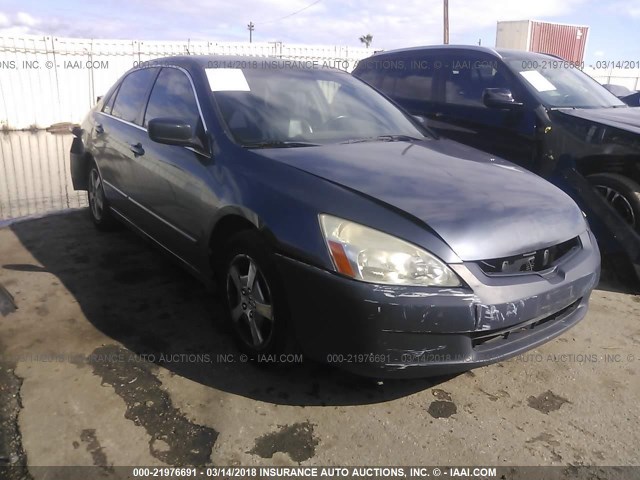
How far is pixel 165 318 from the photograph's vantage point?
3.27 metres

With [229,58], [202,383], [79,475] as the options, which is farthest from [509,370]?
[229,58]

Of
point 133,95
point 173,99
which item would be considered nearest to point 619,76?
point 133,95

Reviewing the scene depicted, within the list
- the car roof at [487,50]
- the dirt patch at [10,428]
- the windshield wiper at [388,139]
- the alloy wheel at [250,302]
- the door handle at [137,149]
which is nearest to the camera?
the dirt patch at [10,428]

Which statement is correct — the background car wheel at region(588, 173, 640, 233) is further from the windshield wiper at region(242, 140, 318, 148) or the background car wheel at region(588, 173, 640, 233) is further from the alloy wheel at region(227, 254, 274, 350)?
the alloy wheel at region(227, 254, 274, 350)

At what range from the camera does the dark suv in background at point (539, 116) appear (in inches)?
154

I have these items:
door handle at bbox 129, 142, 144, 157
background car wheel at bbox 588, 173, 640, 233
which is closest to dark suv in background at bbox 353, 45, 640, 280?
background car wheel at bbox 588, 173, 640, 233

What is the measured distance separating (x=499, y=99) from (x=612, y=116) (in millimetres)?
878

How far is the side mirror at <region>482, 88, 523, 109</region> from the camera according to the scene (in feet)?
14.9

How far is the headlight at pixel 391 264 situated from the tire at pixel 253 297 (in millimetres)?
398

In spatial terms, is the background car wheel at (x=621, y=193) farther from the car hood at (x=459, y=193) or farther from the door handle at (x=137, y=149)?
the door handle at (x=137, y=149)

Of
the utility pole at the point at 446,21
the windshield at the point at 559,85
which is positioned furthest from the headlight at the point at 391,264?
the utility pole at the point at 446,21

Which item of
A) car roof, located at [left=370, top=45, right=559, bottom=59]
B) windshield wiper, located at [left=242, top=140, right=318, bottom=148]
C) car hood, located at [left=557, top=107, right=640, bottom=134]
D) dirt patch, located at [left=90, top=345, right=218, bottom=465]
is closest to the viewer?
dirt patch, located at [left=90, top=345, right=218, bottom=465]

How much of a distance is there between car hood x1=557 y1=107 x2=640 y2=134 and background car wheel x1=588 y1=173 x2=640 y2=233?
1.20 ft

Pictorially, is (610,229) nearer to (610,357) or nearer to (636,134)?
(636,134)
